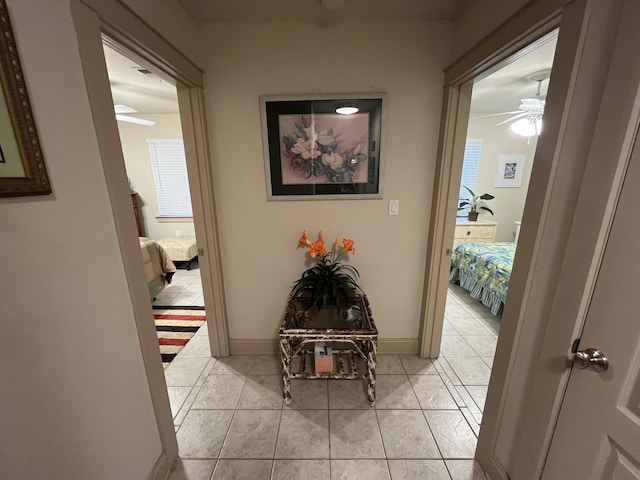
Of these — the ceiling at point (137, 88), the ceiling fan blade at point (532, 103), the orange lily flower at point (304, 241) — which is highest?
the ceiling at point (137, 88)

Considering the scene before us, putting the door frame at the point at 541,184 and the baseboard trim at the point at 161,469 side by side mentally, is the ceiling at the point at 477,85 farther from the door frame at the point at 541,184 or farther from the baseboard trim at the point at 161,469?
the baseboard trim at the point at 161,469

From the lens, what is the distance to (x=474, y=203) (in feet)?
Result: 13.8

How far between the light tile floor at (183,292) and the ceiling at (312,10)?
2792 millimetres

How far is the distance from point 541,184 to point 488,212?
3.97m

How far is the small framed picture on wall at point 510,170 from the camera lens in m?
4.18

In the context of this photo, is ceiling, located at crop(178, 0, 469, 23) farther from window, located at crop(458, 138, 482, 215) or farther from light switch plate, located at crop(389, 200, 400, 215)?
window, located at crop(458, 138, 482, 215)

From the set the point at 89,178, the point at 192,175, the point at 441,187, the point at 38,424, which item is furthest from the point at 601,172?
the point at 192,175

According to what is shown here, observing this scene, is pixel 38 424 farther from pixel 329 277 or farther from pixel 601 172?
pixel 601 172

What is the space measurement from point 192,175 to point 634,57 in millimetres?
2060

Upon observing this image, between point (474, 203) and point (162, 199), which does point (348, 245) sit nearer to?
point (474, 203)

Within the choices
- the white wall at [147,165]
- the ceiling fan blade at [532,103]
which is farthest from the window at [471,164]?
the white wall at [147,165]

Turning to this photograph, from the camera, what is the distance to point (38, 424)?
2.36ft

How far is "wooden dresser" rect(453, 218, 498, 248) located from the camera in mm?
3973

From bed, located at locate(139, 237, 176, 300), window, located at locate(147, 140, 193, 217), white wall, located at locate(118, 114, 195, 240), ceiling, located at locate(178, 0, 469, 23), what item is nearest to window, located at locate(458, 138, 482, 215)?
ceiling, located at locate(178, 0, 469, 23)
